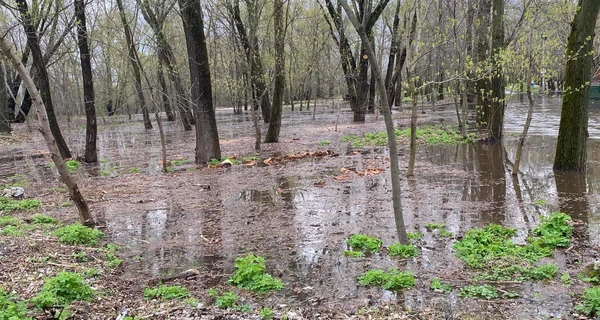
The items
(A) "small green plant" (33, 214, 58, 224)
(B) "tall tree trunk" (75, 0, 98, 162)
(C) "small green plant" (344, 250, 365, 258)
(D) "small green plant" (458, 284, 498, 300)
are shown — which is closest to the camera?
(D) "small green plant" (458, 284, 498, 300)

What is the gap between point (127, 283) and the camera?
183 inches

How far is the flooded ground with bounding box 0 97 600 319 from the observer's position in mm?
4254

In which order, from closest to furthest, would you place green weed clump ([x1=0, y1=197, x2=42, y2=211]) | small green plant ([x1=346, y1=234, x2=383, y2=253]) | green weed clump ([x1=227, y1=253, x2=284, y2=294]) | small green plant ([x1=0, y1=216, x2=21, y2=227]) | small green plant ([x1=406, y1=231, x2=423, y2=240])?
green weed clump ([x1=227, y1=253, x2=284, y2=294])
small green plant ([x1=346, y1=234, x2=383, y2=253])
small green plant ([x1=406, y1=231, x2=423, y2=240])
small green plant ([x1=0, y1=216, x2=21, y2=227])
green weed clump ([x1=0, y1=197, x2=42, y2=211])

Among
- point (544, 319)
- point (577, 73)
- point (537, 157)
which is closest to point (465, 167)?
point (537, 157)

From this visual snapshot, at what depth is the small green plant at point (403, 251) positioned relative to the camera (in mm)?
5062

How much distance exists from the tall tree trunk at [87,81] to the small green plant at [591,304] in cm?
1232

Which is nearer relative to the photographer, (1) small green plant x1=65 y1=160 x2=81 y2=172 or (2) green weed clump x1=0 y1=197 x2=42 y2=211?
(2) green weed clump x1=0 y1=197 x2=42 y2=211

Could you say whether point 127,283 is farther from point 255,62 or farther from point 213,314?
point 255,62

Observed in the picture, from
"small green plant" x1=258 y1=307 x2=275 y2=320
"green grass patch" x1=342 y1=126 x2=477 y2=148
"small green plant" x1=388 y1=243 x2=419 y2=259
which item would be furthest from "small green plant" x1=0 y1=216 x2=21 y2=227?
"green grass patch" x1=342 y1=126 x2=477 y2=148

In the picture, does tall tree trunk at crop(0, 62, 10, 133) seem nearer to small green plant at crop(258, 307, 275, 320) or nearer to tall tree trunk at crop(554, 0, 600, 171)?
small green plant at crop(258, 307, 275, 320)

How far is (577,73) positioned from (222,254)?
747 centimetres

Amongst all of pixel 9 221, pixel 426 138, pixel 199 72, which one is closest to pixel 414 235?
pixel 9 221

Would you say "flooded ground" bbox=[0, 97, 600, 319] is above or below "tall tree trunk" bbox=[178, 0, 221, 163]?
below

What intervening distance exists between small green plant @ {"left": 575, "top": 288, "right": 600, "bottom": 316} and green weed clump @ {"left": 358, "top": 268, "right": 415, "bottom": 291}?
1.39 m
